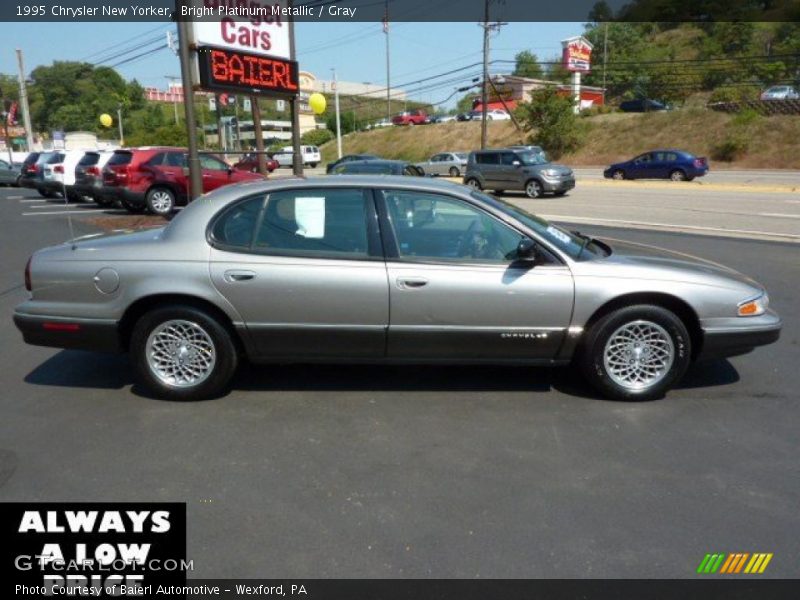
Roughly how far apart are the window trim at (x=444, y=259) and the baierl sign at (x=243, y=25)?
Result: 7.77m

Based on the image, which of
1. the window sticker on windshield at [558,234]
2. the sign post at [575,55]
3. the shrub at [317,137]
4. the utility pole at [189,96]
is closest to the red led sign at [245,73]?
the utility pole at [189,96]

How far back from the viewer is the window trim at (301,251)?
4176 mm

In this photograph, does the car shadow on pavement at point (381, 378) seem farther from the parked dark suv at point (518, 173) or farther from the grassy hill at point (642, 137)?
the grassy hill at point (642, 137)

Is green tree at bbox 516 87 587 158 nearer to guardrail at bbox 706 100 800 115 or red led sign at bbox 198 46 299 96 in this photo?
guardrail at bbox 706 100 800 115

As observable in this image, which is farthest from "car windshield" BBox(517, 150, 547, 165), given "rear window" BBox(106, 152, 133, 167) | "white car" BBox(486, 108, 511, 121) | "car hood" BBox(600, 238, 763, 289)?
"white car" BBox(486, 108, 511, 121)

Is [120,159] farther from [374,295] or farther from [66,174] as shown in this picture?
[374,295]

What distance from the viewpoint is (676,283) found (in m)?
4.17

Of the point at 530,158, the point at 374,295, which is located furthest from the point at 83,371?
the point at 530,158

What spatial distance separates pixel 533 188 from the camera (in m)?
22.1

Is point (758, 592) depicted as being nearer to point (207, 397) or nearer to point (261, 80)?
point (207, 397)

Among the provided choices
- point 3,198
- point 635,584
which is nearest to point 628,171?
point 3,198

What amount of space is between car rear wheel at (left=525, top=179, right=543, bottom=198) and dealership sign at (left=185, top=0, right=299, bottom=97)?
38.4 ft

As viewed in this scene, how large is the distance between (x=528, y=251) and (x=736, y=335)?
1525 millimetres

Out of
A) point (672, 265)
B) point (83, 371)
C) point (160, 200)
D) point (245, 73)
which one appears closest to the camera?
point (672, 265)
